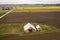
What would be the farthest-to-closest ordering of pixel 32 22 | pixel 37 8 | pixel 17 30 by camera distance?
1. pixel 37 8
2. pixel 32 22
3. pixel 17 30

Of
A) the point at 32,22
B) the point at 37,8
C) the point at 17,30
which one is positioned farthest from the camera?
the point at 37,8

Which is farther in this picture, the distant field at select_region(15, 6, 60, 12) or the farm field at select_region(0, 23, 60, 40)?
the distant field at select_region(15, 6, 60, 12)

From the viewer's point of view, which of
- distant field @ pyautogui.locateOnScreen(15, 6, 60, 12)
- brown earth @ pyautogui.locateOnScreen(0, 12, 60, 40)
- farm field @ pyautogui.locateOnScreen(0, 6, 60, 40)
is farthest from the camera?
distant field @ pyautogui.locateOnScreen(15, 6, 60, 12)

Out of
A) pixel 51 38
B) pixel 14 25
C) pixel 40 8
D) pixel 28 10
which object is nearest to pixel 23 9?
pixel 28 10

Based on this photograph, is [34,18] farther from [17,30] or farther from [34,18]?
[17,30]

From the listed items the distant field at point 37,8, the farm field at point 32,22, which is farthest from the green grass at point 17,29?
the distant field at point 37,8

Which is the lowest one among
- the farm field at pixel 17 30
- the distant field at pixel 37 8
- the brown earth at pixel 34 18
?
the farm field at pixel 17 30

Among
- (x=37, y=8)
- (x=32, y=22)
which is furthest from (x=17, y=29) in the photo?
(x=37, y=8)

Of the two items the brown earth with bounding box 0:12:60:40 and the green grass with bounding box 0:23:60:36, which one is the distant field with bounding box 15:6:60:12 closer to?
the brown earth with bounding box 0:12:60:40

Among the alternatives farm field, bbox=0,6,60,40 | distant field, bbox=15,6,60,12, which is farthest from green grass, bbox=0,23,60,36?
distant field, bbox=15,6,60,12

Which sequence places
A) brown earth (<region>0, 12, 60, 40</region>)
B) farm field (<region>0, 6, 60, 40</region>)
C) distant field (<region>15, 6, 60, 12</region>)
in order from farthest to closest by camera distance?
distant field (<region>15, 6, 60, 12</region>)
brown earth (<region>0, 12, 60, 40</region>)
farm field (<region>0, 6, 60, 40</region>)

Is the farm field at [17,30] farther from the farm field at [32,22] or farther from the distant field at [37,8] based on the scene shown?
the distant field at [37,8]
